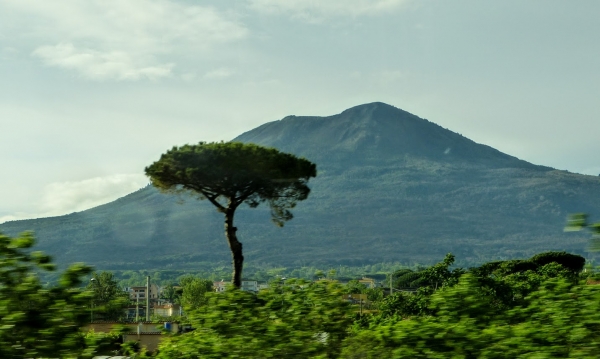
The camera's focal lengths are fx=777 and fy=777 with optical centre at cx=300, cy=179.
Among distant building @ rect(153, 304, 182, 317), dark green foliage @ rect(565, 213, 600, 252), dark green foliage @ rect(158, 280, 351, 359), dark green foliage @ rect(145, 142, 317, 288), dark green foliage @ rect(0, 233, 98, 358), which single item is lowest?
distant building @ rect(153, 304, 182, 317)

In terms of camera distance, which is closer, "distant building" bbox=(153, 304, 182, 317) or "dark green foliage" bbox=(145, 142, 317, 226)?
"distant building" bbox=(153, 304, 182, 317)

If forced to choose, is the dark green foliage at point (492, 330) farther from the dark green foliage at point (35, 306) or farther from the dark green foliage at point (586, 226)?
the dark green foliage at point (35, 306)

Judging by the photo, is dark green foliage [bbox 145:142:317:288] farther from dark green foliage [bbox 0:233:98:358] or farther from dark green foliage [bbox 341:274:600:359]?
dark green foliage [bbox 0:233:98:358]

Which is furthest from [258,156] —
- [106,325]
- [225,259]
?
[225,259]

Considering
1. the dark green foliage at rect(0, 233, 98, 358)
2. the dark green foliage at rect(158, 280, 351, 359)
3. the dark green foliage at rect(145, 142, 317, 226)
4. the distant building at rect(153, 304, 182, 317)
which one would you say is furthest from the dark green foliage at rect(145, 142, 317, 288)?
the dark green foliage at rect(0, 233, 98, 358)

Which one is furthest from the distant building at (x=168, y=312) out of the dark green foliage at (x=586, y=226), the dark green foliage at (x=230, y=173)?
the dark green foliage at (x=230, y=173)

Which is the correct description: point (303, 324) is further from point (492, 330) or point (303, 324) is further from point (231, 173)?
point (231, 173)

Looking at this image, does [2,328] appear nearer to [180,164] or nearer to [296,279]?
[296,279]

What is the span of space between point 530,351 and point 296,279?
1574 mm

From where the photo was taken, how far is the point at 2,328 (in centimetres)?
332

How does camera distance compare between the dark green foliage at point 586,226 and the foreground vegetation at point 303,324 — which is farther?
the dark green foliage at point 586,226

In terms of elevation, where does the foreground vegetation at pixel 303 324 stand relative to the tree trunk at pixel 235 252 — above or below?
above

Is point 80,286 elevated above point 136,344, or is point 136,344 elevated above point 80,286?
point 80,286

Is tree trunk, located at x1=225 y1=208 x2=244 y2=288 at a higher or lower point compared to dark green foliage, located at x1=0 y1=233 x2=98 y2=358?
lower
